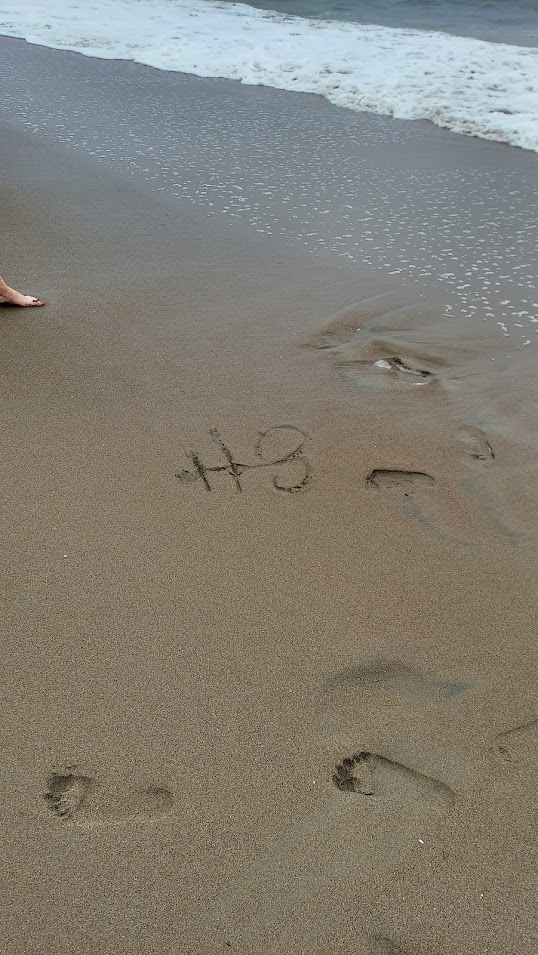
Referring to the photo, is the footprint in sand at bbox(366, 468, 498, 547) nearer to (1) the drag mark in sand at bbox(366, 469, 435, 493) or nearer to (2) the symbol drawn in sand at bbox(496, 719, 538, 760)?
(1) the drag mark in sand at bbox(366, 469, 435, 493)

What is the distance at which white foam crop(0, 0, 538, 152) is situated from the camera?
5.96 metres

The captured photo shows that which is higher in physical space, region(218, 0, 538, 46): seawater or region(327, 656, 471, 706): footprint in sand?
region(218, 0, 538, 46): seawater

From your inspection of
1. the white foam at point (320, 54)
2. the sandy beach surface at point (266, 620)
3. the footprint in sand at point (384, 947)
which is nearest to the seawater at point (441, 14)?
the white foam at point (320, 54)

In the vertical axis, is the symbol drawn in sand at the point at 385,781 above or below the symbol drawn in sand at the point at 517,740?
below

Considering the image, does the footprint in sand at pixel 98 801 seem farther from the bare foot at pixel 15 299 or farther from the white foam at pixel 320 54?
the white foam at pixel 320 54

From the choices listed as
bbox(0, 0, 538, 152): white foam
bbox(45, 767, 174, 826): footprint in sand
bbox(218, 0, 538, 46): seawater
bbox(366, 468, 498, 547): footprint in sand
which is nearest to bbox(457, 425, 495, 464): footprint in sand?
bbox(366, 468, 498, 547): footprint in sand

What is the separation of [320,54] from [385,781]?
7582mm

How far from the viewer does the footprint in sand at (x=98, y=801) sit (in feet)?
5.16

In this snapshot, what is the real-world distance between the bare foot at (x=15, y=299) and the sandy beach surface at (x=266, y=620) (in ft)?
0.23

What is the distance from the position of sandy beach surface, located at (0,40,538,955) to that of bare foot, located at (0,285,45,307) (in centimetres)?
7

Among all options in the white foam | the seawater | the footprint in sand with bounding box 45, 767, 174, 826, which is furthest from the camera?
the seawater

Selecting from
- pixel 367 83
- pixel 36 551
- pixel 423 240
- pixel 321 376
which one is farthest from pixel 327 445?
pixel 367 83

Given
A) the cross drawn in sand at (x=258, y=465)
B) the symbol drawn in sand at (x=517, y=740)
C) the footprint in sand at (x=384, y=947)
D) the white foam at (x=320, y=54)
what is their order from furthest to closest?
the white foam at (x=320, y=54)
the cross drawn in sand at (x=258, y=465)
the symbol drawn in sand at (x=517, y=740)
the footprint in sand at (x=384, y=947)

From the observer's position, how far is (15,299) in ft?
11.1
